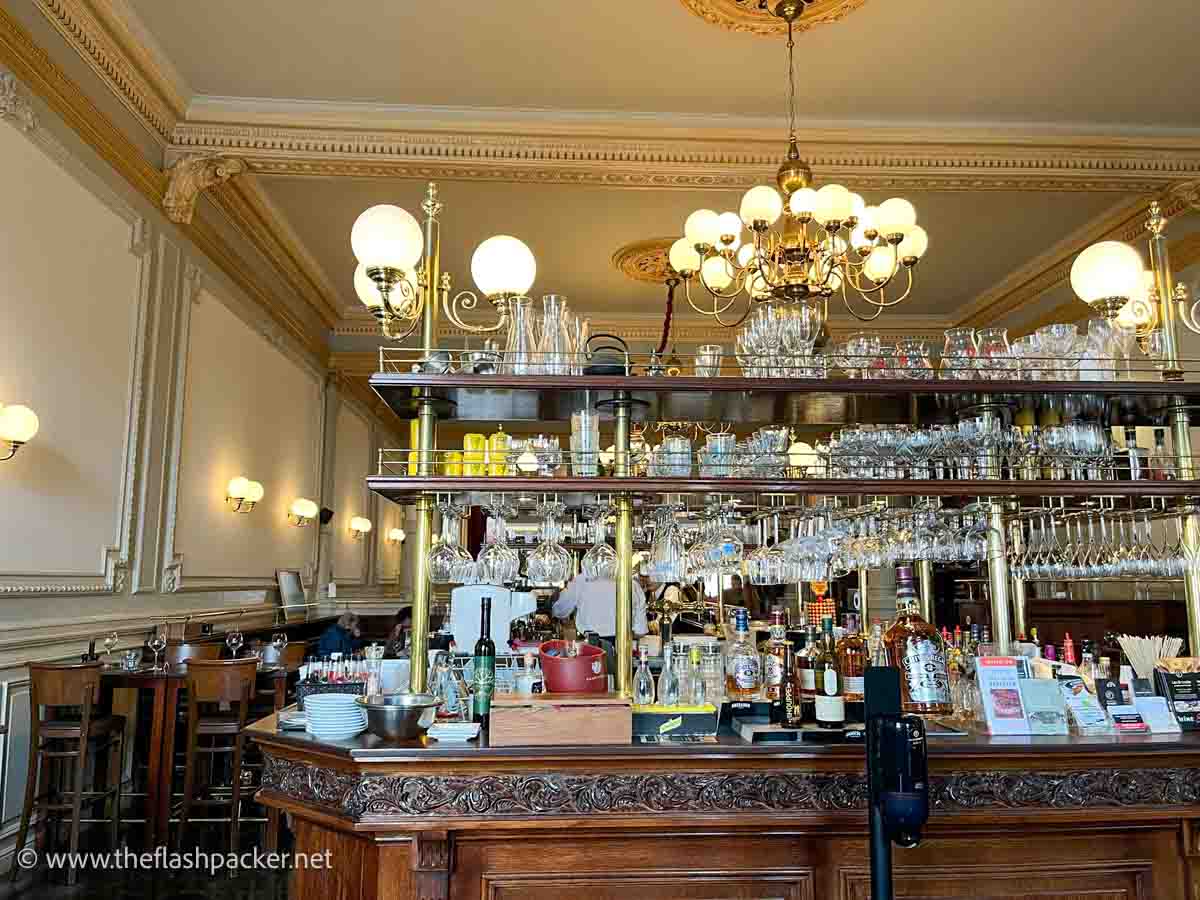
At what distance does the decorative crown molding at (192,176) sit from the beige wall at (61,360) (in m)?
0.57

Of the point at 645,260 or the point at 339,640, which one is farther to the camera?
the point at 645,260

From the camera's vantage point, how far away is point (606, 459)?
3125mm

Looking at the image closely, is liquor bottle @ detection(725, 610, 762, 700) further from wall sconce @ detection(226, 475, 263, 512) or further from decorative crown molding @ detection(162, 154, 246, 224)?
wall sconce @ detection(226, 475, 263, 512)

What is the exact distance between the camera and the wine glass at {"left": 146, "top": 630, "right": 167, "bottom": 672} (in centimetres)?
571

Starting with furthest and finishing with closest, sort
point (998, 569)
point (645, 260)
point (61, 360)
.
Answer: point (645, 260) < point (61, 360) < point (998, 569)

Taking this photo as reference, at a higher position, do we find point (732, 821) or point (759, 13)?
point (759, 13)

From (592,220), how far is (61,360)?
4.50 m

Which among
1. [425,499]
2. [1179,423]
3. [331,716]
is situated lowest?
[331,716]

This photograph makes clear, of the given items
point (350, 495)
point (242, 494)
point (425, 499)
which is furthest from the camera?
point (350, 495)

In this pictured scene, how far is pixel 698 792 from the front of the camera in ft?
8.14

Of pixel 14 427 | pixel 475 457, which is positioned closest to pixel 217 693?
pixel 14 427

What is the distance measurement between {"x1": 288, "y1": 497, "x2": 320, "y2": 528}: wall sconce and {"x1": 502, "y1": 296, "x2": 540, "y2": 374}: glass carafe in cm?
687

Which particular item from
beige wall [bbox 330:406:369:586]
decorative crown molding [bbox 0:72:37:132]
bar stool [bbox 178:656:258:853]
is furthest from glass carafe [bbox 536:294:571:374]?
beige wall [bbox 330:406:369:586]

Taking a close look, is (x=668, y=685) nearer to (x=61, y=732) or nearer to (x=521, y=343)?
(x=521, y=343)
